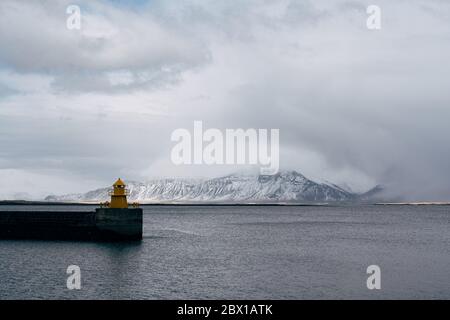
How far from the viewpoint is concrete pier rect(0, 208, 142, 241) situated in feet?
189

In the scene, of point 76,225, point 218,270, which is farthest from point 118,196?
point 218,270

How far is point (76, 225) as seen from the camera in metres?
61.3

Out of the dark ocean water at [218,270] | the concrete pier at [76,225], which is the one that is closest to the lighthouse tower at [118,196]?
the concrete pier at [76,225]

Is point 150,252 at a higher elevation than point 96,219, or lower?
lower

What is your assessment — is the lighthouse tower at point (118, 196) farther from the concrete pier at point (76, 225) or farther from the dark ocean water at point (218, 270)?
the dark ocean water at point (218, 270)

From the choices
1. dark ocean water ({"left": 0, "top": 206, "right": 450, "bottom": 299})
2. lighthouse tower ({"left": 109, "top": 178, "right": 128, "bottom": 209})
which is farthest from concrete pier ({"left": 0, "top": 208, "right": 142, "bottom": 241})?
dark ocean water ({"left": 0, "top": 206, "right": 450, "bottom": 299})

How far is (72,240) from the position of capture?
61.9 meters

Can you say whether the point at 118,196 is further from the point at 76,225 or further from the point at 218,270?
the point at 218,270

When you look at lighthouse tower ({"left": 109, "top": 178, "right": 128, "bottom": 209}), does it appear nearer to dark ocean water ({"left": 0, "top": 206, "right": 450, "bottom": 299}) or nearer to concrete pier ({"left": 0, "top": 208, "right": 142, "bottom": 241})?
concrete pier ({"left": 0, "top": 208, "right": 142, "bottom": 241})

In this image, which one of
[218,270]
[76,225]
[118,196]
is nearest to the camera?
[218,270]

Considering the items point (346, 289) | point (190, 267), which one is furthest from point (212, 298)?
point (190, 267)

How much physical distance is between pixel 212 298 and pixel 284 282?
7.43 m

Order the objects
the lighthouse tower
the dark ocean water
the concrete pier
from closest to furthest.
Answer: the dark ocean water
the lighthouse tower
the concrete pier
